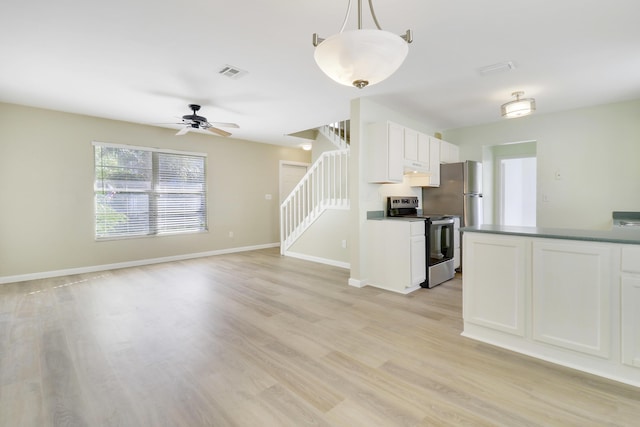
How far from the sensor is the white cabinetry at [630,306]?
180 cm

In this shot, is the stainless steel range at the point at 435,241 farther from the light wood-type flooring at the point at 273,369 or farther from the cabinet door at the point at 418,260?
the light wood-type flooring at the point at 273,369

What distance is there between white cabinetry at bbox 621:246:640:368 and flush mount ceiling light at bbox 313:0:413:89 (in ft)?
6.26

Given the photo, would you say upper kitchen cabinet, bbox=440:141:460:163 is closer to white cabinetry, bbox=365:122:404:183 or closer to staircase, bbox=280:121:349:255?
white cabinetry, bbox=365:122:404:183

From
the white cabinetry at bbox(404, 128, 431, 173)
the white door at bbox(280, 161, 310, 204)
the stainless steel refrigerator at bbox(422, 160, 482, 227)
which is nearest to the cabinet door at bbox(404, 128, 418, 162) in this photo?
the white cabinetry at bbox(404, 128, 431, 173)

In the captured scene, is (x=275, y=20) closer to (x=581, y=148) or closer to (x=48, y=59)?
(x=48, y=59)

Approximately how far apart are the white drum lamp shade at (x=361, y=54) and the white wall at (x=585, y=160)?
14.6 feet

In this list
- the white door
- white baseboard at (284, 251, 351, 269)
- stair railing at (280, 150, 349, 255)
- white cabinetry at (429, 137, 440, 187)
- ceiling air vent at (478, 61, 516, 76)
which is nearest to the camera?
ceiling air vent at (478, 61, 516, 76)

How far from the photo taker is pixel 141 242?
5.29m

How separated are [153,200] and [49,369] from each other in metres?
3.85

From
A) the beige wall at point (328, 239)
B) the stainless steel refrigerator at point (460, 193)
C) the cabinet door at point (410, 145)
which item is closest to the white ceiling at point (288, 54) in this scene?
the cabinet door at point (410, 145)

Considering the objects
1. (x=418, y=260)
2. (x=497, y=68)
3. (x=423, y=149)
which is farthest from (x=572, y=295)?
(x=423, y=149)


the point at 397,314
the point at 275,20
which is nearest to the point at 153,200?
the point at 275,20

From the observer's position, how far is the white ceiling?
2.10m

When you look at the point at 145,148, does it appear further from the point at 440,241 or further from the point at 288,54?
the point at 440,241
